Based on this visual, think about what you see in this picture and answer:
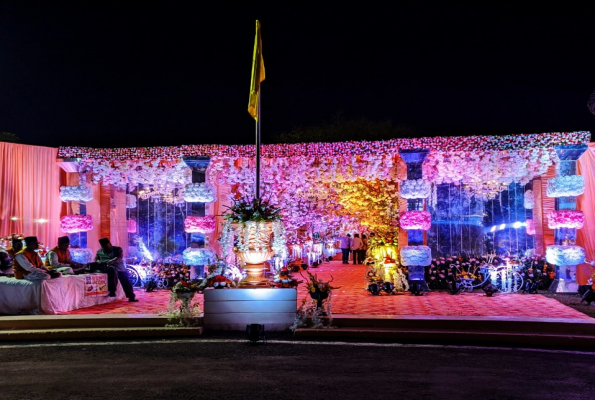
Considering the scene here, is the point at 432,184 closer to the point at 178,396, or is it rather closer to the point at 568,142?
the point at 568,142

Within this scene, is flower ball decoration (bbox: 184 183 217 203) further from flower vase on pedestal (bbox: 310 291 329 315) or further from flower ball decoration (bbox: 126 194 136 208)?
flower vase on pedestal (bbox: 310 291 329 315)

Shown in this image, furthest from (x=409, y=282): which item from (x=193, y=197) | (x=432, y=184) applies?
(x=193, y=197)

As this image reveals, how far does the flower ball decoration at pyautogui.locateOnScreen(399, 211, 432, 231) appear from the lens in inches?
508

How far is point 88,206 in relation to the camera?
598 inches

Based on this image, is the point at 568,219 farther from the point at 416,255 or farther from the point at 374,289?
the point at 374,289

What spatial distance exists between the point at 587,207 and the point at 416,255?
3758 mm

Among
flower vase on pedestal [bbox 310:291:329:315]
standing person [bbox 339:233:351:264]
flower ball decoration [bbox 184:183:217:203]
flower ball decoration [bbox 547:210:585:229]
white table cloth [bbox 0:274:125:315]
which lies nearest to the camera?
flower vase on pedestal [bbox 310:291:329:315]

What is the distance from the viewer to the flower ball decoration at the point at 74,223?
14.2 m

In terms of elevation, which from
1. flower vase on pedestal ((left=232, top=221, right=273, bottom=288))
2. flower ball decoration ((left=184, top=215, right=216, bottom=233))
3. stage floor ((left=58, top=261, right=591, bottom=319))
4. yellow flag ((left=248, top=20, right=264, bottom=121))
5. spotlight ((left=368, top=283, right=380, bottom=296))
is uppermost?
yellow flag ((left=248, top=20, right=264, bottom=121))

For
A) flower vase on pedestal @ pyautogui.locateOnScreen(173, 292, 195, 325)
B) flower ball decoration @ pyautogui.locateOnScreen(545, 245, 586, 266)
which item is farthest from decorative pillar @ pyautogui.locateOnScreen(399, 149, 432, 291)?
flower vase on pedestal @ pyautogui.locateOnScreen(173, 292, 195, 325)

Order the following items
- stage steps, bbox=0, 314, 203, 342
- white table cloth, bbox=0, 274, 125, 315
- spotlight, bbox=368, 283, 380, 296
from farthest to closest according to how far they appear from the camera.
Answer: spotlight, bbox=368, 283, 380, 296 → white table cloth, bbox=0, 274, 125, 315 → stage steps, bbox=0, 314, 203, 342

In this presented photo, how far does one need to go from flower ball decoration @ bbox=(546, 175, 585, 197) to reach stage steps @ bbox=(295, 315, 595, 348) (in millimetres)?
4627

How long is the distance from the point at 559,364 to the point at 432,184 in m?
7.98

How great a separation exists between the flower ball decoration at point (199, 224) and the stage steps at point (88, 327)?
194 inches
